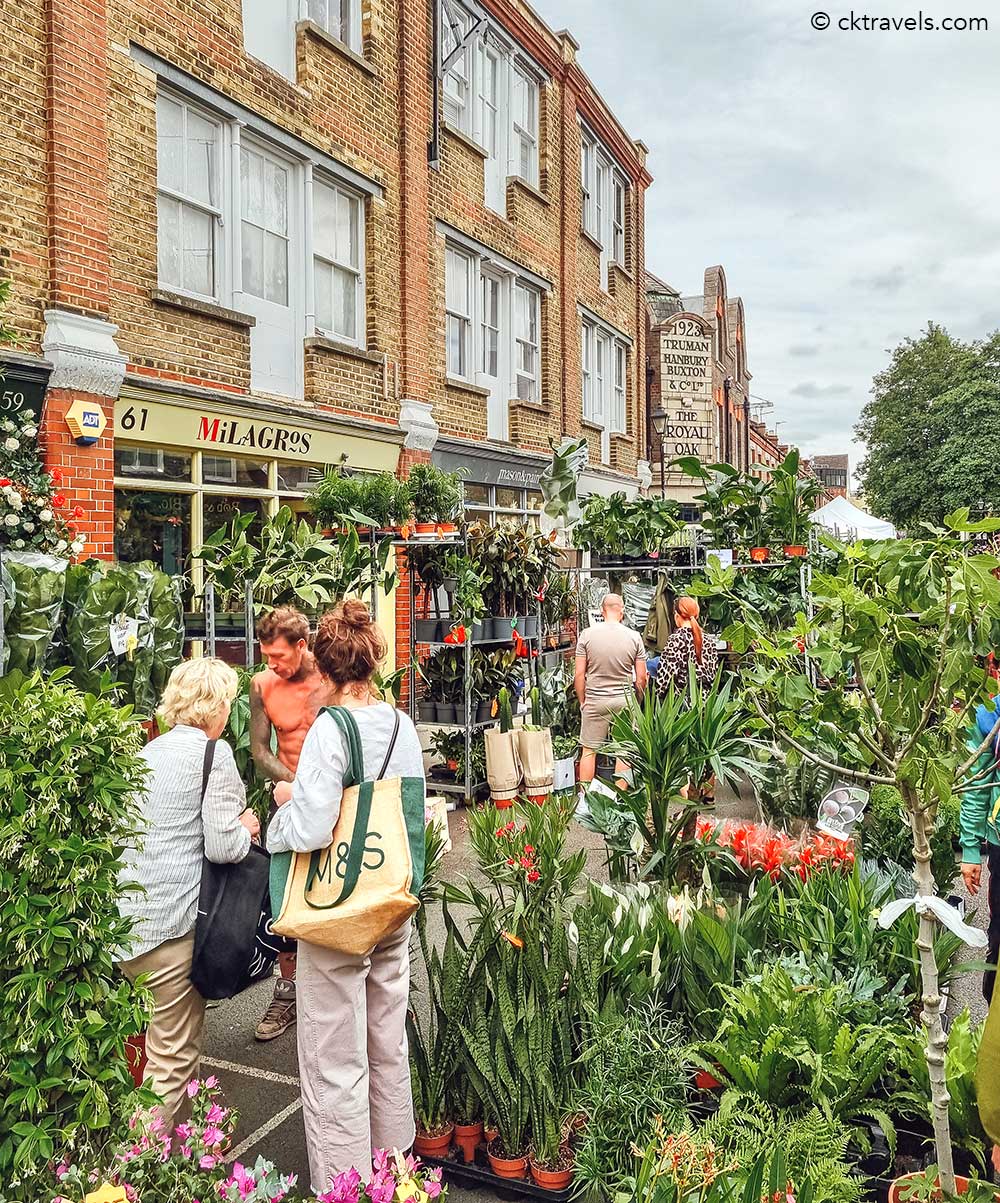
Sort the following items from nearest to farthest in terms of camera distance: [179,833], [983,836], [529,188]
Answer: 1. [179,833]
2. [983,836]
3. [529,188]

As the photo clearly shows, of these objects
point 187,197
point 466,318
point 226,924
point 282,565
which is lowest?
point 226,924

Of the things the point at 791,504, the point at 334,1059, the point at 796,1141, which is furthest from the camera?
the point at 791,504

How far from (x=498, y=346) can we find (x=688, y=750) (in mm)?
11359

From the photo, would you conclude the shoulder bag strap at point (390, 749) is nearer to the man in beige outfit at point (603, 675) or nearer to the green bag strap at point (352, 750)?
the green bag strap at point (352, 750)

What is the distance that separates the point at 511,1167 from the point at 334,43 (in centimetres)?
1088

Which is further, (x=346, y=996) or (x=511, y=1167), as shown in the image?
(x=511, y=1167)

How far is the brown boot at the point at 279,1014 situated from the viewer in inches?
176

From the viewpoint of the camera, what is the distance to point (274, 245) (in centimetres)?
1011

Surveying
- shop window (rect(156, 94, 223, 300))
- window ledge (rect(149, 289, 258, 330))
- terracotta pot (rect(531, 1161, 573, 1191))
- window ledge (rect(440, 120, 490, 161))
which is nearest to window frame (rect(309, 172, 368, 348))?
window ledge (rect(149, 289, 258, 330))

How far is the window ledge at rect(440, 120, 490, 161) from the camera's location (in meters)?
13.1

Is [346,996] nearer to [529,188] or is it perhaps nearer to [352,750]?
[352,750]

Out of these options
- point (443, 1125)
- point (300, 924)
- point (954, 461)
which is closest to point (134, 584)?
point (300, 924)

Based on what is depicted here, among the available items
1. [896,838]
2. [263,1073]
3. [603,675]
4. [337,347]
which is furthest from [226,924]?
[337,347]

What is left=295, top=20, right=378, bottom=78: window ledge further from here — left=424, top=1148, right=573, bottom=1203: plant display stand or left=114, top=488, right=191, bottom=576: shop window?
left=424, top=1148, right=573, bottom=1203: plant display stand
